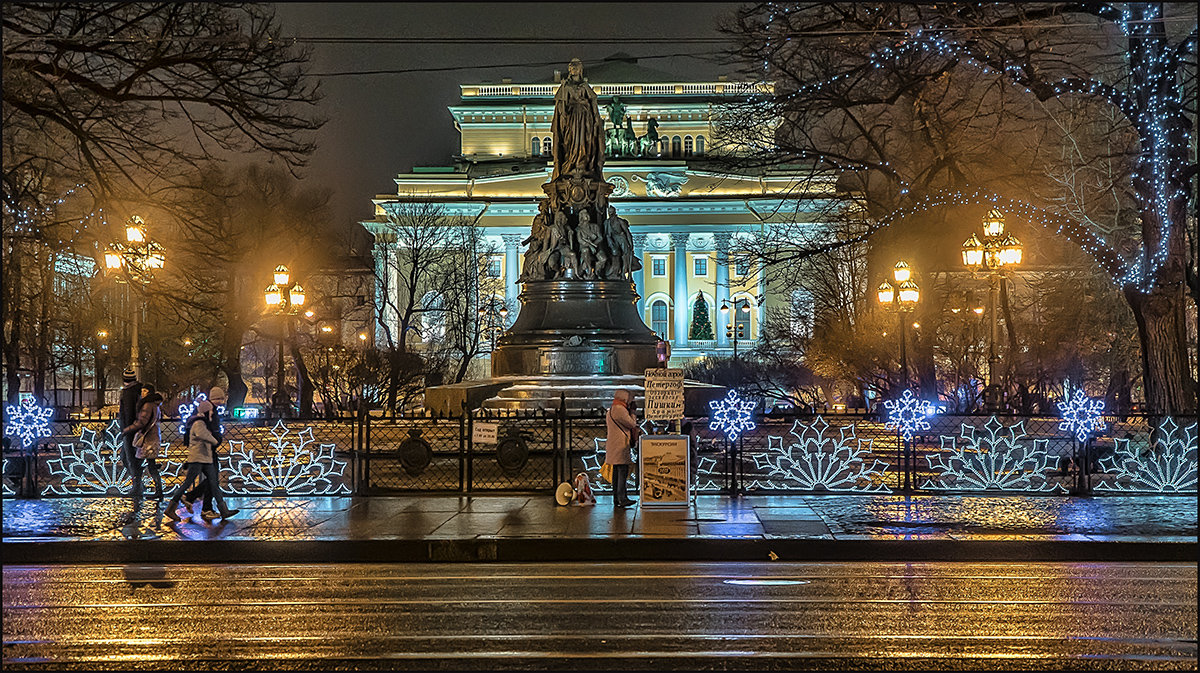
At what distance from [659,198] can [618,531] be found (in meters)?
90.3

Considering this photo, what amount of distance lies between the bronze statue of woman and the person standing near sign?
1301 centimetres

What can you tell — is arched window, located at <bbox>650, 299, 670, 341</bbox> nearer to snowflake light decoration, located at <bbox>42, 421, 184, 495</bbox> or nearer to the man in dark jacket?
snowflake light decoration, located at <bbox>42, 421, 184, 495</bbox>

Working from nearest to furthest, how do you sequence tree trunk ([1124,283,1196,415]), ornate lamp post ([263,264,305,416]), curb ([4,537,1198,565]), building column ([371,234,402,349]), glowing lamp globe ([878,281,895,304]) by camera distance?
1. curb ([4,537,1198,565])
2. tree trunk ([1124,283,1196,415])
3. glowing lamp globe ([878,281,895,304])
4. ornate lamp post ([263,264,305,416])
5. building column ([371,234,402,349])

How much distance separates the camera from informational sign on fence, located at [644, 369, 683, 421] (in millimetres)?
16781

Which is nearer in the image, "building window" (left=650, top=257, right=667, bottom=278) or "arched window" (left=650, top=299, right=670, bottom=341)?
"arched window" (left=650, top=299, right=670, bottom=341)

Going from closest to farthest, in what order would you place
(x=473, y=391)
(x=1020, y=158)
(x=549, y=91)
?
Result: (x=473, y=391) < (x=1020, y=158) < (x=549, y=91)

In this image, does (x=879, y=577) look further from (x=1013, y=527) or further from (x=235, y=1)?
(x=235, y=1)

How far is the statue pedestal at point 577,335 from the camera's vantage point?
1084 inches

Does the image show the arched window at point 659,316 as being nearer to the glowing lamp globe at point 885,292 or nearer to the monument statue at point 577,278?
the glowing lamp globe at point 885,292

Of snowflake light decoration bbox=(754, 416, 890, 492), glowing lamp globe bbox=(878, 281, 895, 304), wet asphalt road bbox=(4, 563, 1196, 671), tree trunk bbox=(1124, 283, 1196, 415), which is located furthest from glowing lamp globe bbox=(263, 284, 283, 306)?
wet asphalt road bbox=(4, 563, 1196, 671)

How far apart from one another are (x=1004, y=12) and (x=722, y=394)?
10.2 meters

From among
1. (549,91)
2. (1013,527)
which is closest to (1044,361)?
(1013,527)

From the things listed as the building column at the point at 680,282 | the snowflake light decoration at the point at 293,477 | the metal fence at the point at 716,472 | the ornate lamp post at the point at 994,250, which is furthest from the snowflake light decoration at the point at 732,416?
the building column at the point at 680,282

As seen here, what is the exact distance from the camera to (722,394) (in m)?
28.1
